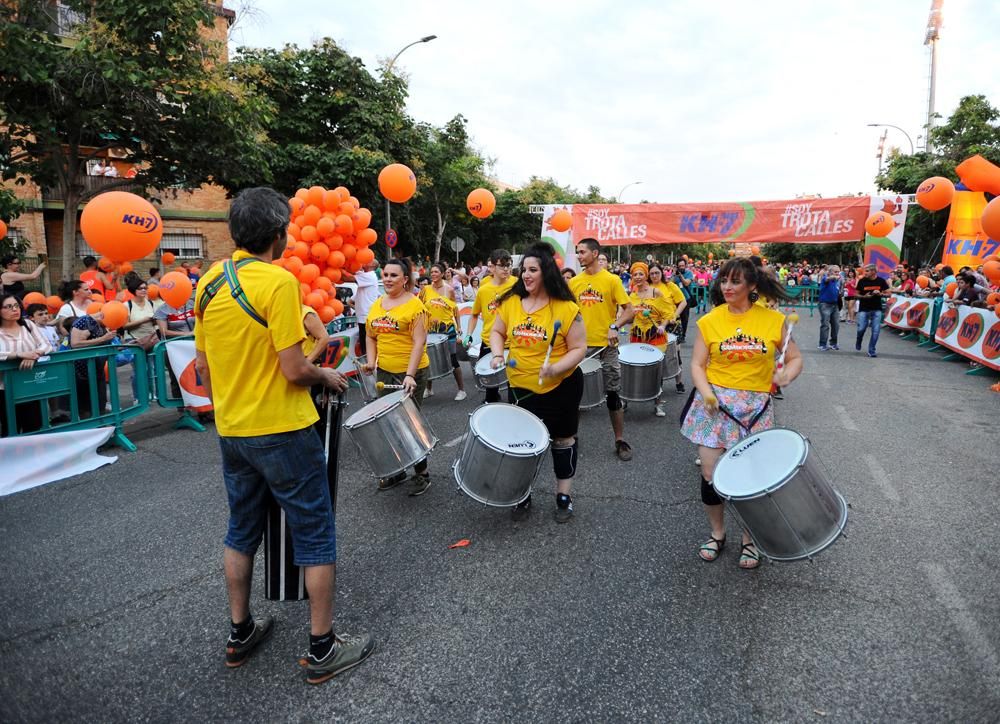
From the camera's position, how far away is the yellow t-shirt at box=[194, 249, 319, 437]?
7.64 feet

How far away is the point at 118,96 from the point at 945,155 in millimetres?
27958

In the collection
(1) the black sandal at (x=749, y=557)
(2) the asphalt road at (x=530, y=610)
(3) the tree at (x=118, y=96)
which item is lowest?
(2) the asphalt road at (x=530, y=610)

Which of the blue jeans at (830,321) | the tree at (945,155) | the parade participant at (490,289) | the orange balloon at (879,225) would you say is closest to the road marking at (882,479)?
the parade participant at (490,289)

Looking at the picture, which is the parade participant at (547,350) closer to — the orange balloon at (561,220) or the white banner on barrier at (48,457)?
the white banner on barrier at (48,457)

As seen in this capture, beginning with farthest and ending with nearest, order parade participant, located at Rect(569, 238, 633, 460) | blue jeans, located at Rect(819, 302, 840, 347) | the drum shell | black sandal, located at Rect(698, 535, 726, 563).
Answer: blue jeans, located at Rect(819, 302, 840, 347)
parade participant, located at Rect(569, 238, 633, 460)
black sandal, located at Rect(698, 535, 726, 563)
the drum shell

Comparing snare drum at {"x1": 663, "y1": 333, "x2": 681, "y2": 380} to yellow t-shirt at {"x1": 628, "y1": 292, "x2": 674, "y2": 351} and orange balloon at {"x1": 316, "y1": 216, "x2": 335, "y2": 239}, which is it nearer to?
yellow t-shirt at {"x1": 628, "y1": 292, "x2": 674, "y2": 351}

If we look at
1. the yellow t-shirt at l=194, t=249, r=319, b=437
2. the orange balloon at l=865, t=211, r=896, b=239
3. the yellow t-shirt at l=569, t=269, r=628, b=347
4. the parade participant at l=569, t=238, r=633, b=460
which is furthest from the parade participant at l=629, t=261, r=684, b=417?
the orange balloon at l=865, t=211, r=896, b=239

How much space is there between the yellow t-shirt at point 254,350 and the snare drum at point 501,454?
134cm

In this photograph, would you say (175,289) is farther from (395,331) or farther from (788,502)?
(788,502)

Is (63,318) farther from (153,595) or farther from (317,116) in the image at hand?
(317,116)

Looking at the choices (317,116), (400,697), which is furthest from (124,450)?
(317,116)

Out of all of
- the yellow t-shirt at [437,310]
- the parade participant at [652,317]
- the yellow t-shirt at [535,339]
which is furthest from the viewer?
the yellow t-shirt at [437,310]

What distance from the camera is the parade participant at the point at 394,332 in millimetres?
4961

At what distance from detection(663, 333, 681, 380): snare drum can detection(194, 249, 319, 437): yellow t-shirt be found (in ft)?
18.8
